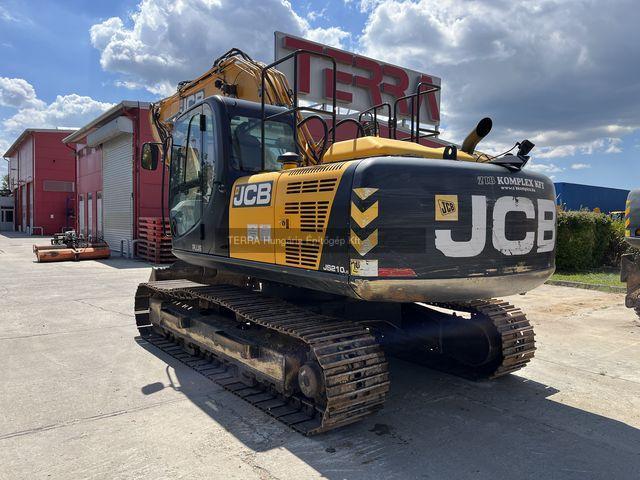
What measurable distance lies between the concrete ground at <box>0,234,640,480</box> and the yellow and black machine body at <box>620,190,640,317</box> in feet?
4.23

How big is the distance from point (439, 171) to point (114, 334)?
5.16m

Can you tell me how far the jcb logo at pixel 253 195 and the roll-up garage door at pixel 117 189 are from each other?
50.3ft

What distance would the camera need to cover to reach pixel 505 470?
3158 mm

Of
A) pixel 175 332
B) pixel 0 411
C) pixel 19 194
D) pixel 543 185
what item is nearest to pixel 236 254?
pixel 175 332

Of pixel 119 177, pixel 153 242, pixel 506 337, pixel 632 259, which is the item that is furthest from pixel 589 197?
pixel 506 337

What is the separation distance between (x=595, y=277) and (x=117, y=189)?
57.2ft

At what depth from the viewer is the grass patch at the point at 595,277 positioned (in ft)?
37.5

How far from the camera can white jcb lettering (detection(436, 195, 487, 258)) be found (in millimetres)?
3328

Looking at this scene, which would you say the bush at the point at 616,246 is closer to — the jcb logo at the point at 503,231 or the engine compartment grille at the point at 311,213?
the jcb logo at the point at 503,231

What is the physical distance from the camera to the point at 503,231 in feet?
11.6

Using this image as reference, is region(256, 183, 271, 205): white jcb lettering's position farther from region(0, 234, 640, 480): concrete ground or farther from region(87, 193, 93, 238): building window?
region(87, 193, 93, 238): building window

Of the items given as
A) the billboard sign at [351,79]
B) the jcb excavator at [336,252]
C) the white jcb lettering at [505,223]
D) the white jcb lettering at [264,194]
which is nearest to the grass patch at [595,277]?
the jcb excavator at [336,252]

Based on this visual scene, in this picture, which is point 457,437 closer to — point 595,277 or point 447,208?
point 447,208

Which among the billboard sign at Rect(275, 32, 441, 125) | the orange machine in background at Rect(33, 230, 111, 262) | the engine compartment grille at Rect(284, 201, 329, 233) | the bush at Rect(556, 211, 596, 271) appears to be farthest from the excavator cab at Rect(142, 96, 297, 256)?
the orange machine in background at Rect(33, 230, 111, 262)
